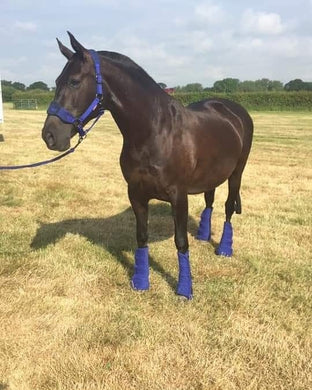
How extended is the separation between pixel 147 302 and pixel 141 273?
1.21 ft

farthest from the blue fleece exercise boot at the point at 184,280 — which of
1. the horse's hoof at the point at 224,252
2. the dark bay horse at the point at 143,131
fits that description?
the horse's hoof at the point at 224,252

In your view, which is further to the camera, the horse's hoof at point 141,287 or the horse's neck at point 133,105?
the horse's hoof at point 141,287

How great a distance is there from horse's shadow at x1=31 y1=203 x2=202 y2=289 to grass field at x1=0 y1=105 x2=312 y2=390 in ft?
0.06

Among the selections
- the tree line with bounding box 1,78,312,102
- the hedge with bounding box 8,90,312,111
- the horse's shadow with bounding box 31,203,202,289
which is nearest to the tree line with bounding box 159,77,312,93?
the tree line with bounding box 1,78,312,102

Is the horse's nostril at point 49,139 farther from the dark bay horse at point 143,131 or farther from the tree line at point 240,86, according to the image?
the tree line at point 240,86

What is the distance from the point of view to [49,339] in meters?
3.54

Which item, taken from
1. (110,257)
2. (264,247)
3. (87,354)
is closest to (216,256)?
(264,247)

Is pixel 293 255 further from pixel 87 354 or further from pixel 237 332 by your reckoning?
pixel 87 354

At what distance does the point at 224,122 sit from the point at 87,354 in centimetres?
319

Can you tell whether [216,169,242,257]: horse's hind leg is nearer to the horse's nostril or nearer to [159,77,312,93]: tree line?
the horse's nostril

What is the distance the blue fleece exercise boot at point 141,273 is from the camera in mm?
4477

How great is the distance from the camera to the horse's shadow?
17.9ft

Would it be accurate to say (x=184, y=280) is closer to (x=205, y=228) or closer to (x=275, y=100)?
(x=205, y=228)

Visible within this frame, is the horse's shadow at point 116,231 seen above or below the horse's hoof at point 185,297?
above
